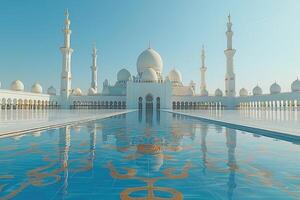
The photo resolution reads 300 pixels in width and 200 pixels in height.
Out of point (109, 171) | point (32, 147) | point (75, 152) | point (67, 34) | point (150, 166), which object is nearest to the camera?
point (109, 171)

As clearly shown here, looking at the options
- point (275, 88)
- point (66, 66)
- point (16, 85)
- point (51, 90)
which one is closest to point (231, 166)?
point (66, 66)

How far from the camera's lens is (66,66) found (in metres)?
35.3

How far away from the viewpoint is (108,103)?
128ft

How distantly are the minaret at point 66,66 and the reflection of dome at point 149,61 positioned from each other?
1050 cm

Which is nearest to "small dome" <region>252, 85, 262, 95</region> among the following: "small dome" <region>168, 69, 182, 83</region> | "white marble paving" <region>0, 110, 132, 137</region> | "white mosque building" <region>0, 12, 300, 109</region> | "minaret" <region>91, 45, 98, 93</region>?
"white mosque building" <region>0, 12, 300, 109</region>

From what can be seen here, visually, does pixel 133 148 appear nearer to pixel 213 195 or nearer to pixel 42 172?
pixel 42 172

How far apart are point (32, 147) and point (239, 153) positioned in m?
3.62

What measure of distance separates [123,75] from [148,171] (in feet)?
135

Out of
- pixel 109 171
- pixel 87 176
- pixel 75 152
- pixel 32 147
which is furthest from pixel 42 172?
pixel 32 147

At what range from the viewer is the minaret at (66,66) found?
34.7 metres

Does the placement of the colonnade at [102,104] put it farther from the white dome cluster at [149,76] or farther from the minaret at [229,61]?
the minaret at [229,61]

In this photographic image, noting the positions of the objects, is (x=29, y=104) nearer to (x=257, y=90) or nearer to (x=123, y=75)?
(x=123, y=75)

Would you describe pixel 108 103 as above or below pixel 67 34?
below

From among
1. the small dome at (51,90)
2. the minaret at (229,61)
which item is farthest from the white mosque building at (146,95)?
the small dome at (51,90)
